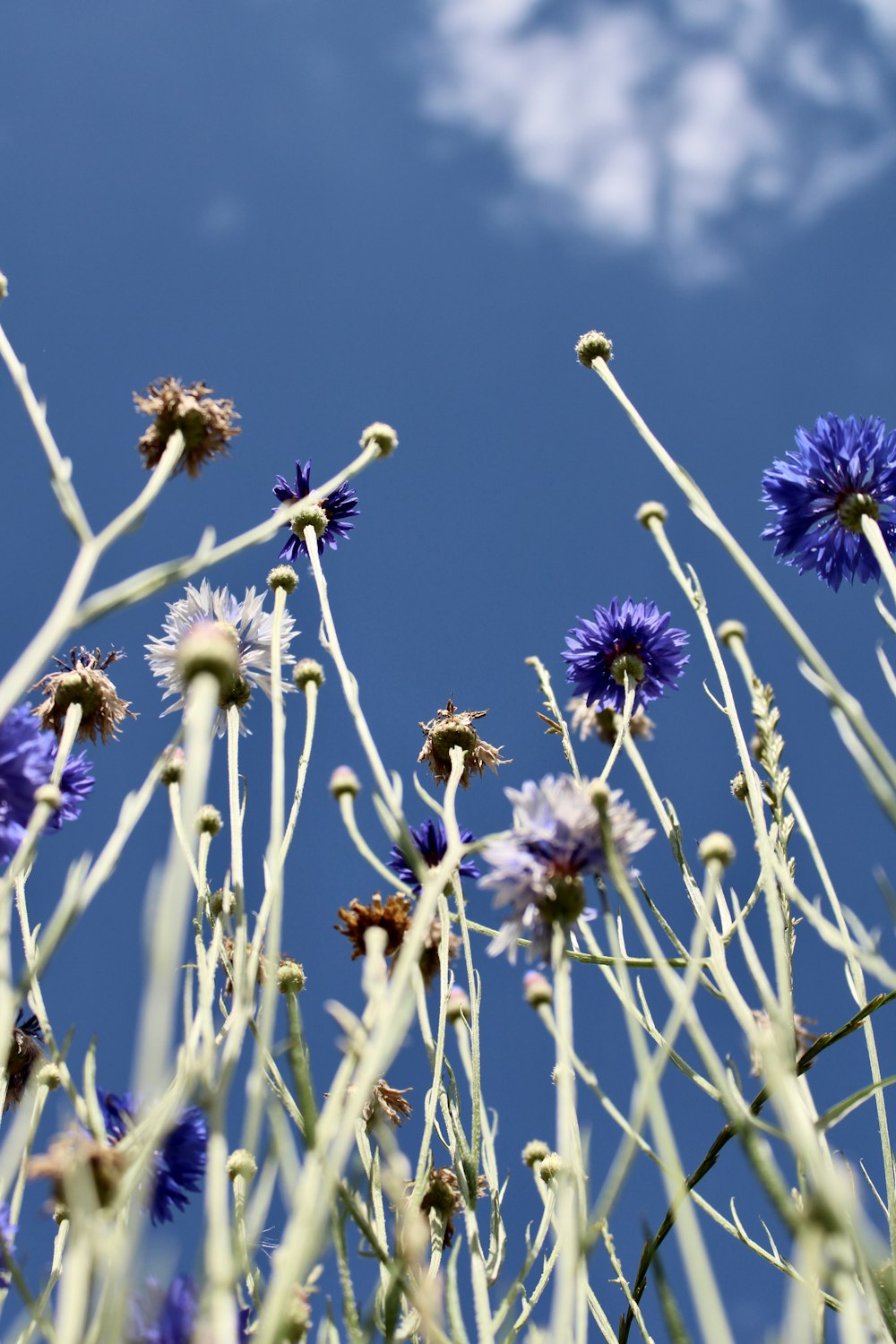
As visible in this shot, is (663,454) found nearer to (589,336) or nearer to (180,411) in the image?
(589,336)

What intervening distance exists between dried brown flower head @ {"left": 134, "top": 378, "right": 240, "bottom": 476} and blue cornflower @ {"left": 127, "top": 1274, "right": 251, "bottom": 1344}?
1335 mm

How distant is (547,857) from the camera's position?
1.67 m

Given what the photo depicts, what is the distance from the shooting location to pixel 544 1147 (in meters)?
Result: 2.42

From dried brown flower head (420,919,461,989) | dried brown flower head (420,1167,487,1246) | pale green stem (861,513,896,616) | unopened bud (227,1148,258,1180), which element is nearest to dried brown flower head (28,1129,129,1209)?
unopened bud (227,1148,258,1180)

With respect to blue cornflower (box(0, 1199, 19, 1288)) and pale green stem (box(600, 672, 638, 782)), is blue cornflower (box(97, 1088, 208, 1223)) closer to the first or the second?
blue cornflower (box(0, 1199, 19, 1288))

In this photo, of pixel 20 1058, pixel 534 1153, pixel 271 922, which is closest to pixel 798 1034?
pixel 534 1153

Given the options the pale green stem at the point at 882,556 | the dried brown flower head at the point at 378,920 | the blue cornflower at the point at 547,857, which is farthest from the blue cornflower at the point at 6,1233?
the pale green stem at the point at 882,556

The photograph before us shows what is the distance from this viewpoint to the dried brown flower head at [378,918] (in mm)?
1913

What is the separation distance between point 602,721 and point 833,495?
0.73 metres

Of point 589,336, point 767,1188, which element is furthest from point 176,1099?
point 589,336

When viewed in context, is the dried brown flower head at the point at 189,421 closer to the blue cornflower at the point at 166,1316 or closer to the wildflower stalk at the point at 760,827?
the wildflower stalk at the point at 760,827

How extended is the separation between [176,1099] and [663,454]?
4.15 feet

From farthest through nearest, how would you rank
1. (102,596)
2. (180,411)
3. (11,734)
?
(180,411) < (11,734) < (102,596)

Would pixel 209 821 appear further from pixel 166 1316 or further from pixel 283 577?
pixel 166 1316
